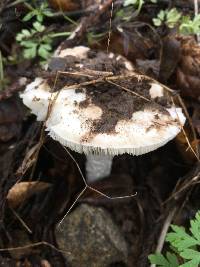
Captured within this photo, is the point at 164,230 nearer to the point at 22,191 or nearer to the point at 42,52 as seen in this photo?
the point at 22,191

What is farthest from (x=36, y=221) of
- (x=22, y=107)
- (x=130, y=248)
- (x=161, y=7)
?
(x=161, y=7)

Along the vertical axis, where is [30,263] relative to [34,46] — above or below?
below

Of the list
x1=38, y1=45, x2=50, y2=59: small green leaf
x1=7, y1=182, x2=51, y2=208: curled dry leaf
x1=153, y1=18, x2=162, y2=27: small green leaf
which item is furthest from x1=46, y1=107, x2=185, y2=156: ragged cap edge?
x1=153, y1=18, x2=162, y2=27: small green leaf

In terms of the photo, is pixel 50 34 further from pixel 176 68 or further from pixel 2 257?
pixel 2 257

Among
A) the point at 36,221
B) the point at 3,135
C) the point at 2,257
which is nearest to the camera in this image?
the point at 2,257

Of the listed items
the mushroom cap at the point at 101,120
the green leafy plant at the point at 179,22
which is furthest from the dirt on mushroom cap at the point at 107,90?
the green leafy plant at the point at 179,22

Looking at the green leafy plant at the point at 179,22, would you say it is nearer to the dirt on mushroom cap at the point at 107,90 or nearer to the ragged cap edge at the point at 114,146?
the dirt on mushroom cap at the point at 107,90

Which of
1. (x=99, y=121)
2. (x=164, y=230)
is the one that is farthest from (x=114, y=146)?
(x=164, y=230)
